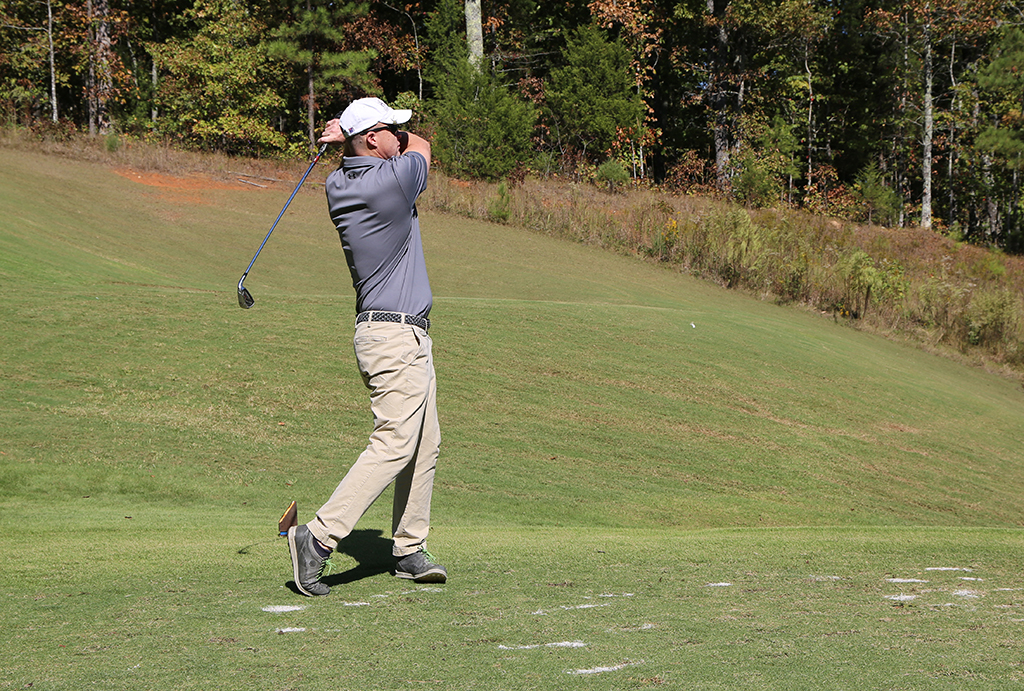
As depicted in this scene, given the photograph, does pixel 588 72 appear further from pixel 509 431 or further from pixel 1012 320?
pixel 509 431

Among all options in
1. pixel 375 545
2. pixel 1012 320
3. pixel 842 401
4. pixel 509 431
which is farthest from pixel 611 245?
pixel 375 545

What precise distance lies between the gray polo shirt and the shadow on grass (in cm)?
114

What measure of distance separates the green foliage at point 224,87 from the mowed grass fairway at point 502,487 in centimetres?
1539

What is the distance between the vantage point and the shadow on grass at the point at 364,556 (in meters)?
4.07

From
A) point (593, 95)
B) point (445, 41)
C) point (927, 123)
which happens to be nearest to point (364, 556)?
point (593, 95)

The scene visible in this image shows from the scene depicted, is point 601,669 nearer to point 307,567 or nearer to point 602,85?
point 307,567

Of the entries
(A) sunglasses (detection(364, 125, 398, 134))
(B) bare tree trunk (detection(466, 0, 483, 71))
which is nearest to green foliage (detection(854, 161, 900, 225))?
(B) bare tree trunk (detection(466, 0, 483, 71))

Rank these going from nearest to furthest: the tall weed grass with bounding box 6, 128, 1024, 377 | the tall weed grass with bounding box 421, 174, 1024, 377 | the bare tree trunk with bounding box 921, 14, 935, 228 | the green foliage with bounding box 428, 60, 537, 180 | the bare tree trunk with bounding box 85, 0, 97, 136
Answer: the tall weed grass with bounding box 421, 174, 1024, 377 → the tall weed grass with bounding box 6, 128, 1024, 377 → the green foliage with bounding box 428, 60, 537, 180 → the bare tree trunk with bounding box 85, 0, 97, 136 → the bare tree trunk with bounding box 921, 14, 935, 228

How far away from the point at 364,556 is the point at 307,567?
933mm

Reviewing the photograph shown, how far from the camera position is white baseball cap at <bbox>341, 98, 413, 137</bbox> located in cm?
403

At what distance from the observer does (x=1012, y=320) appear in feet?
56.2

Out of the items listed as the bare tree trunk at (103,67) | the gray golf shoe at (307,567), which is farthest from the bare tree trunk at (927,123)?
the gray golf shoe at (307,567)

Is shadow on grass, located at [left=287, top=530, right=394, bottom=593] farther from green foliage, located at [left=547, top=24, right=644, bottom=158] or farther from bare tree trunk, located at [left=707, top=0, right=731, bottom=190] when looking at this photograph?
bare tree trunk, located at [left=707, top=0, right=731, bottom=190]

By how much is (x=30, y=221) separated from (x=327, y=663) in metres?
14.2
